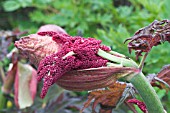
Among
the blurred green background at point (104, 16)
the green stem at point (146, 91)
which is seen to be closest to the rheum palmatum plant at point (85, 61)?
the green stem at point (146, 91)

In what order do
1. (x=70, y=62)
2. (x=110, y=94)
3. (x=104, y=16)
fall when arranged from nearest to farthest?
(x=70, y=62), (x=110, y=94), (x=104, y=16)

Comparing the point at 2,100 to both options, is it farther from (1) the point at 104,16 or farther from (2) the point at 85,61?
(2) the point at 85,61

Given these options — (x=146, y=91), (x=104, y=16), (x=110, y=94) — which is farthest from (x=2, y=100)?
(x=146, y=91)

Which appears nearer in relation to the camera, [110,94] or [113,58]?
[113,58]

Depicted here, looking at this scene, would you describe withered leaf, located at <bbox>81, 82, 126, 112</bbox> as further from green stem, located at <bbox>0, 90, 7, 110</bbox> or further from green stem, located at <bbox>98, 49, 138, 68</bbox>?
green stem, located at <bbox>0, 90, 7, 110</bbox>

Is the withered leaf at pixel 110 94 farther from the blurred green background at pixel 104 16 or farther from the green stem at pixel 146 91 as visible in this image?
the blurred green background at pixel 104 16

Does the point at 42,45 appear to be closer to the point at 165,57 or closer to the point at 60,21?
the point at 165,57

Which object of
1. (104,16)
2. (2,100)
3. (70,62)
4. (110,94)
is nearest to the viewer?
(70,62)

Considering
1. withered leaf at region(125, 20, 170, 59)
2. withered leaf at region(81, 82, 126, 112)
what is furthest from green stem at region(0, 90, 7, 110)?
withered leaf at region(125, 20, 170, 59)

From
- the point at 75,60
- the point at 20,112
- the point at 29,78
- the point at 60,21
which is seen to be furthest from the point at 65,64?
the point at 60,21
